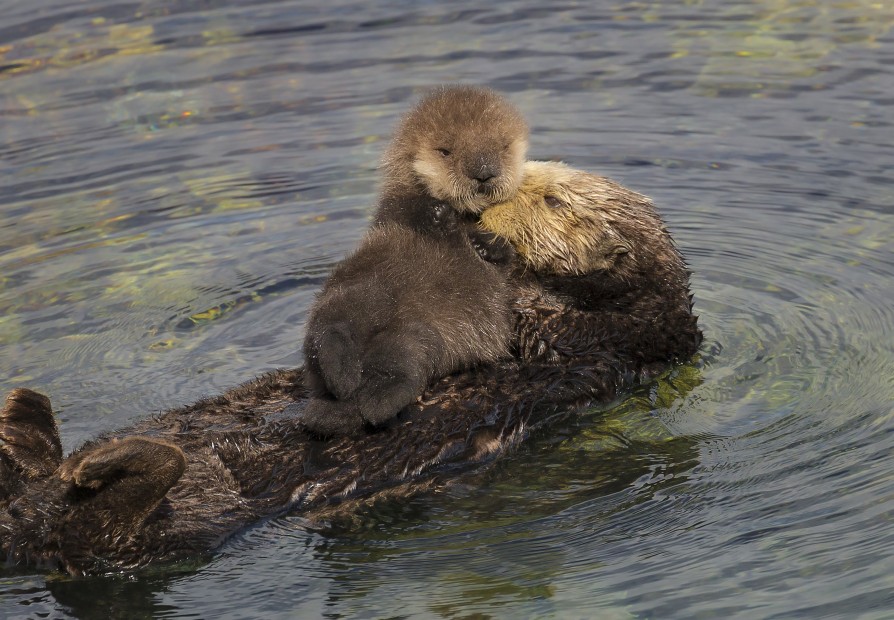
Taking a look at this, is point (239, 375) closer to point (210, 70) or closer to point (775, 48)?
point (210, 70)

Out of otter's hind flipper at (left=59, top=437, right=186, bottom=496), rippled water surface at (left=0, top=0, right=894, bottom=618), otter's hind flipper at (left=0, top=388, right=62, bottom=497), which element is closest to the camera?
otter's hind flipper at (left=59, top=437, right=186, bottom=496)

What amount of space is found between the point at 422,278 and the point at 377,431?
0.63 metres

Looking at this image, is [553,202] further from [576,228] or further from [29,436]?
[29,436]

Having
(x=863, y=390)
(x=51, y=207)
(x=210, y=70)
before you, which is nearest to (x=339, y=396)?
(x=863, y=390)

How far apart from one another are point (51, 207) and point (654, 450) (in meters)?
4.53

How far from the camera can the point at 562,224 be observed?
496 cm

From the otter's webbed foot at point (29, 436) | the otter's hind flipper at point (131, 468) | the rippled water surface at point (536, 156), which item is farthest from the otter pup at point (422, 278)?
the otter's webbed foot at point (29, 436)

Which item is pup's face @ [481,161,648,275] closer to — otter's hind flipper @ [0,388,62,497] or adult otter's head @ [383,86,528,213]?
adult otter's head @ [383,86,528,213]

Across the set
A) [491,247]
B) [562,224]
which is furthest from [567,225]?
[491,247]

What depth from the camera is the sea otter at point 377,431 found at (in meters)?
3.97

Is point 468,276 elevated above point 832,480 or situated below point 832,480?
above

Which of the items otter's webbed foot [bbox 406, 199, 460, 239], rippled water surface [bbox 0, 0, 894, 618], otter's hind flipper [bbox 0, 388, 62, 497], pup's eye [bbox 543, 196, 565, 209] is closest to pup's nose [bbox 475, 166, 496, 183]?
otter's webbed foot [bbox 406, 199, 460, 239]

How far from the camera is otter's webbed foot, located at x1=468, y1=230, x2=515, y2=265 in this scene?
4.89 m

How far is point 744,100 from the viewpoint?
852 centimetres
